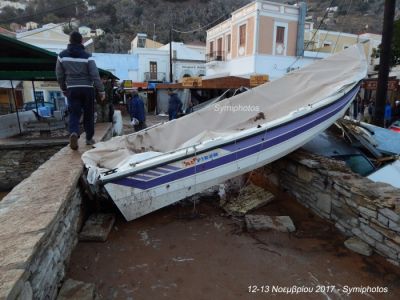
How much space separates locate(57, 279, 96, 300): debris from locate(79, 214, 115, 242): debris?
3.22ft

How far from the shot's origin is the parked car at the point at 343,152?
15.8 ft

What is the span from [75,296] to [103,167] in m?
1.91

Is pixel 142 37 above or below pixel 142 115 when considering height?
above

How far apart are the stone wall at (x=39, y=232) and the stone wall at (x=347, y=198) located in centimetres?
325

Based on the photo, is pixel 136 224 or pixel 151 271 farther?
pixel 136 224

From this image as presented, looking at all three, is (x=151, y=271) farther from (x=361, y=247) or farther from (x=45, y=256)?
(x=361, y=247)

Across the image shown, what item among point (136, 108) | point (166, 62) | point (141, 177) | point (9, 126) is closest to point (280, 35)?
point (166, 62)

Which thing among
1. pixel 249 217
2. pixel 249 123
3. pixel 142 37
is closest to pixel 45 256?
pixel 249 217

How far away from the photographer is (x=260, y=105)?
540 centimetres

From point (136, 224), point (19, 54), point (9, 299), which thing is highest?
point (19, 54)

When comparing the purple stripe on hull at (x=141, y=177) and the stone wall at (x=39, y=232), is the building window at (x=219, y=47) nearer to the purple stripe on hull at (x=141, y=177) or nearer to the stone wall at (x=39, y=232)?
the purple stripe on hull at (x=141, y=177)

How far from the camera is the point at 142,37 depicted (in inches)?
1393

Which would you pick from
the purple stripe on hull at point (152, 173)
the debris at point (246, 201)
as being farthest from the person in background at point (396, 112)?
the purple stripe on hull at point (152, 173)

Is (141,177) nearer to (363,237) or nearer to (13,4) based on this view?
(363,237)
